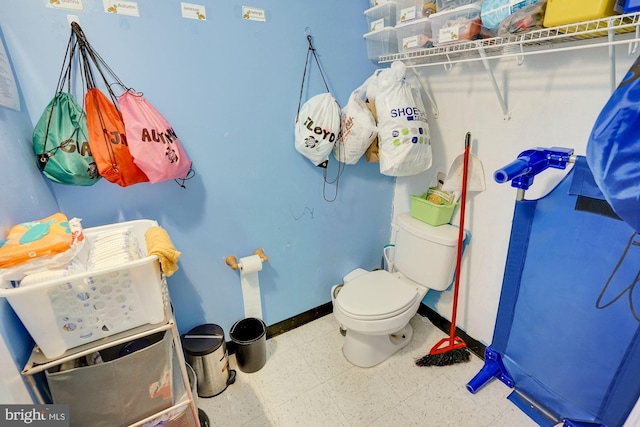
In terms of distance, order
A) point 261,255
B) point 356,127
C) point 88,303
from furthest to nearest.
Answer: point 261,255 < point 356,127 < point 88,303

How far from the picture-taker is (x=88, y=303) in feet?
2.89

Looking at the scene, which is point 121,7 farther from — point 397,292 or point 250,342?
point 397,292

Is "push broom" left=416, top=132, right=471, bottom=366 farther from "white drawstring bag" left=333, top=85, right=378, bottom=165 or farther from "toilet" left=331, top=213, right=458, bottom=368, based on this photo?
"white drawstring bag" left=333, top=85, right=378, bottom=165

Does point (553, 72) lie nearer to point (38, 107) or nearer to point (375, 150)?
point (375, 150)

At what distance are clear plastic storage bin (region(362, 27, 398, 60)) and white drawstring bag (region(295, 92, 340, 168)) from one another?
38cm

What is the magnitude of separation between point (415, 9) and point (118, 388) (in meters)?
1.83

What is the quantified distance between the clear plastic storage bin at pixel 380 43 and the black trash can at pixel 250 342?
162cm

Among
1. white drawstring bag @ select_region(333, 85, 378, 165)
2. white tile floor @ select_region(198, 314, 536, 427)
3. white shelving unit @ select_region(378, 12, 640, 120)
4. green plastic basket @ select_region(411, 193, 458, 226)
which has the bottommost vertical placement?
white tile floor @ select_region(198, 314, 536, 427)

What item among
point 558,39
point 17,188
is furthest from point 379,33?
point 17,188

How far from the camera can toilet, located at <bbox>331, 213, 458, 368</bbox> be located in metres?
1.56

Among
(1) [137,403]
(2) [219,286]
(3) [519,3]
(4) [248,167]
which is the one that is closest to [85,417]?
(1) [137,403]

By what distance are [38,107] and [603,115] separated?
1580 mm

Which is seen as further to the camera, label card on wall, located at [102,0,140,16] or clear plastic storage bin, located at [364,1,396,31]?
clear plastic storage bin, located at [364,1,396,31]

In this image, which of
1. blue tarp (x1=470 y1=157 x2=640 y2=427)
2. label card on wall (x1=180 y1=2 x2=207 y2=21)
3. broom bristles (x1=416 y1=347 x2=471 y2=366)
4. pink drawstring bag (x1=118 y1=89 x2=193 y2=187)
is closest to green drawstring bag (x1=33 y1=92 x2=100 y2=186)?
pink drawstring bag (x1=118 y1=89 x2=193 y2=187)
